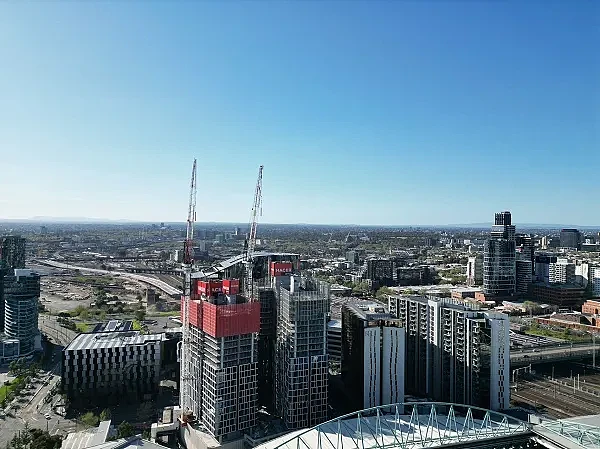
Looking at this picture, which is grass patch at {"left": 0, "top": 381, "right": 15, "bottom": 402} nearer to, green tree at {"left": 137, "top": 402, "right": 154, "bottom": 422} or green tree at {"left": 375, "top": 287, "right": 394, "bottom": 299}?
green tree at {"left": 137, "top": 402, "right": 154, "bottom": 422}

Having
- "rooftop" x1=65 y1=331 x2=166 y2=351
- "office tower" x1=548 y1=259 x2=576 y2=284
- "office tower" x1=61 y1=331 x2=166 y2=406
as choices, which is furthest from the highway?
"office tower" x1=548 y1=259 x2=576 y2=284

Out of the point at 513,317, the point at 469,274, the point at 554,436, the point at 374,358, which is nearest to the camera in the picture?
the point at 554,436

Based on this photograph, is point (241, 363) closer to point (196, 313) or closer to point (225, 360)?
point (225, 360)

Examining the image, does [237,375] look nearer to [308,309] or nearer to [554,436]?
[308,309]

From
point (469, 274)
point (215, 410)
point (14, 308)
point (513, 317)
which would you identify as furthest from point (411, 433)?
point (469, 274)

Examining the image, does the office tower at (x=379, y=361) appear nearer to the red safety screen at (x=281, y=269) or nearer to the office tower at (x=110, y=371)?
the red safety screen at (x=281, y=269)

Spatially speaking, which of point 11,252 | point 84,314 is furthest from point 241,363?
point 11,252

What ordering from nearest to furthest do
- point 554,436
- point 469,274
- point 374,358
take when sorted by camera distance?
point 554,436, point 374,358, point 469,274
